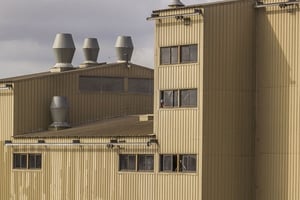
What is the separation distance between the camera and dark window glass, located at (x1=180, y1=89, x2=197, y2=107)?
6344 centimetres

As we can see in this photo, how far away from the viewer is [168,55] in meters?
65.3

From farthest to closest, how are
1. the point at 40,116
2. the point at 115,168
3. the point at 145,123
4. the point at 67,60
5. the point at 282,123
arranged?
the point at 67,60 → the point at 40,116 → the point at 145,123 → the point at 115,168 → the point at 282,123

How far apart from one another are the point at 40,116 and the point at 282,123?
2508 centimetres

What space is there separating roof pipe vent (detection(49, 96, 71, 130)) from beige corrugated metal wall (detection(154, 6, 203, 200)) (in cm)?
1762

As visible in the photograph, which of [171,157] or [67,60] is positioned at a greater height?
[67,60]

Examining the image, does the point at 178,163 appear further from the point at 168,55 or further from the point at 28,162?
the point at 28,162

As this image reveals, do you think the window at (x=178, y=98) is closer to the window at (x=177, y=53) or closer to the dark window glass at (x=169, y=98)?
the dark window glass at (x=169, y=98)

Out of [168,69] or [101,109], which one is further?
[101,109]

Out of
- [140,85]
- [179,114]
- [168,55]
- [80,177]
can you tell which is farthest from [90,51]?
[179,114]

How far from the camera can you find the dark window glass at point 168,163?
64.6 m

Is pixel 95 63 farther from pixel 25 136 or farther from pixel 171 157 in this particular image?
pixel 171 157

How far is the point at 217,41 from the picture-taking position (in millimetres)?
63656

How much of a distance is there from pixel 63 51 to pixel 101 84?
195 inches

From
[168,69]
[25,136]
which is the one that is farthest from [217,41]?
[25,136]
